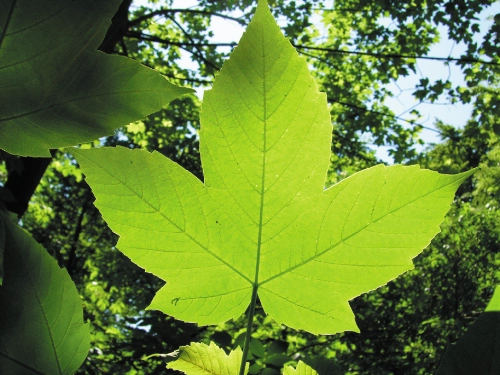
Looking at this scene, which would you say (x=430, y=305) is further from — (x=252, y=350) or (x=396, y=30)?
(x=252, y=350)

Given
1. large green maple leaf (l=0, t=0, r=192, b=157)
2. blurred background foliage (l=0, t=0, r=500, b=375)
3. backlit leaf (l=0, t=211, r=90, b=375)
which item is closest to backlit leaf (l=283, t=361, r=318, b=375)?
backlit leaf (l=0, t=211, r=90, b=375)

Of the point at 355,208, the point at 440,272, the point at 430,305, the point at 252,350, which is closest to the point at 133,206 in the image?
the point at 355,208

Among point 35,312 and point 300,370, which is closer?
point 35,312

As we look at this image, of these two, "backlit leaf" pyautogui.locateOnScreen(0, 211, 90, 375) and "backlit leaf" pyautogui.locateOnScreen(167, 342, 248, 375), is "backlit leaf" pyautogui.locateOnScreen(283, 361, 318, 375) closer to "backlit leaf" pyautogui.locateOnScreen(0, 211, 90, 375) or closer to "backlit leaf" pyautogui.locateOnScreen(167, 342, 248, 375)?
"backlit leaf" pyautogui.locateOnScreen(167, 342, 248, 375)

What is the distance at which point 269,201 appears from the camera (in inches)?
18.4

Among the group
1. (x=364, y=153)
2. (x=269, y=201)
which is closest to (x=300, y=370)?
(x=269, y=201)

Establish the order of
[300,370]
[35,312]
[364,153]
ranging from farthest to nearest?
[364,153] → [300,370] → [35,312]

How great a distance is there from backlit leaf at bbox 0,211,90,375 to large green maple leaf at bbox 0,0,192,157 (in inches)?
4.2

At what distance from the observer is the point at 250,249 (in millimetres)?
479

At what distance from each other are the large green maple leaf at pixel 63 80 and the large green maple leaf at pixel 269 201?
0.04 metres

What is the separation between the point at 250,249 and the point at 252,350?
175 cm

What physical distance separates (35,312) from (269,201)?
0.90ft

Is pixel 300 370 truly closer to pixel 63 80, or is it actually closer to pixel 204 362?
pixel 204 362

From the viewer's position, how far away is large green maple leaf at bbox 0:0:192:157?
15.7 inches
